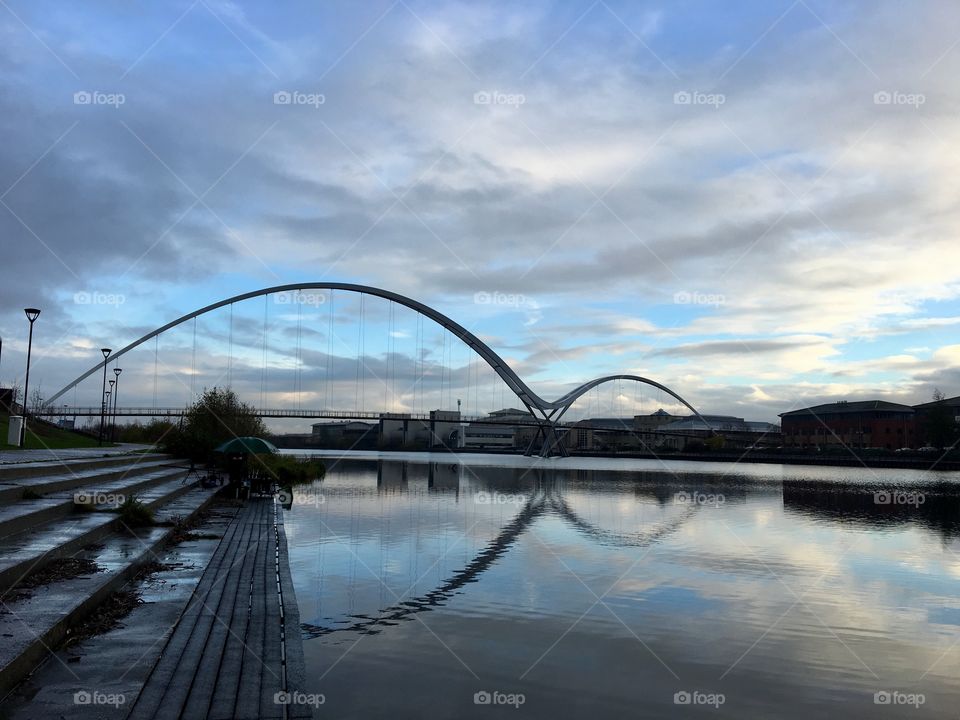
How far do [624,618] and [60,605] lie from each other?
27.8ft

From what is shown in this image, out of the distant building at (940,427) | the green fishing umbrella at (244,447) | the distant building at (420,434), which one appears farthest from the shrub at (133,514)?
the distant building at (420,434)

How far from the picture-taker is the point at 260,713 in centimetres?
688

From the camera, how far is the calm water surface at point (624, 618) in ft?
30.1

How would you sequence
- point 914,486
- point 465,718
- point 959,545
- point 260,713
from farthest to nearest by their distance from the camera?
point 914,486, point 959,545, point 465,718, point 260,713

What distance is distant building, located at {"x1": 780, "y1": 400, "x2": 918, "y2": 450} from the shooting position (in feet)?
430

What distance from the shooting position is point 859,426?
13512 cm

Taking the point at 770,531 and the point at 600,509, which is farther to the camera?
the point at 600,509

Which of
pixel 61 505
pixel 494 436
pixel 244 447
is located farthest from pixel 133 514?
pixel 494 436

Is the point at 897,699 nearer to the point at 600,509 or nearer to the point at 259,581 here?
the point at 259,581

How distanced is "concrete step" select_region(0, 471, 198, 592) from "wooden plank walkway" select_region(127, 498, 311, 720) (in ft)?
6.72

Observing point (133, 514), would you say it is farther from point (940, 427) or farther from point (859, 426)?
point (859, 426)

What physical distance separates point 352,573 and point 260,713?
31.0 feet

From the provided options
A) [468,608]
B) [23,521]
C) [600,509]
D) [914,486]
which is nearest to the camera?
[23,521]

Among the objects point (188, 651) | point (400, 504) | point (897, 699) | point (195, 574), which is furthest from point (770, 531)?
point (188, 651)
